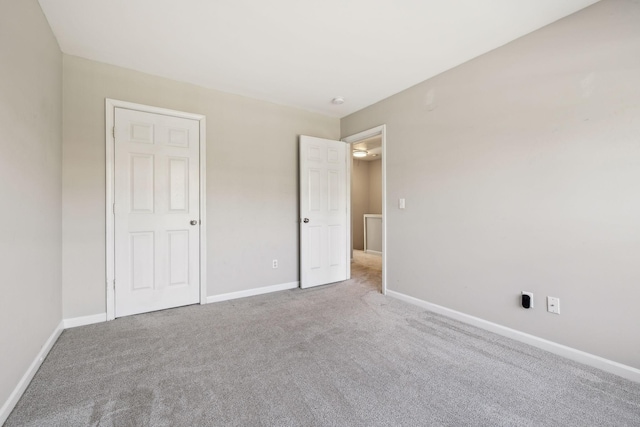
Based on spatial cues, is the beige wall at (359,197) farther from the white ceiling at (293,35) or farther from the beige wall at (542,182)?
Result: the white ceiling at (293,35)

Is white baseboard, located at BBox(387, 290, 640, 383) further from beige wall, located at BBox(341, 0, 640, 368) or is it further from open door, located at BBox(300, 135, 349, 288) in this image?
open door, located at BBox(300, 135, 349, 288)

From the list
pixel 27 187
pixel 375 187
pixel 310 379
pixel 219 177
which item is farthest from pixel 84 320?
pixel 375 187

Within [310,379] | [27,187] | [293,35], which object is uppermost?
[293,35]

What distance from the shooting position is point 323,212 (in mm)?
3875

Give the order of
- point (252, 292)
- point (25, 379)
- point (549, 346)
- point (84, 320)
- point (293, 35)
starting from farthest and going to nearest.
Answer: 1. point (252, 292)
2. point (84, 320)
3. point (293, 35)
4. point (549, 346)
5. point (25, 379)

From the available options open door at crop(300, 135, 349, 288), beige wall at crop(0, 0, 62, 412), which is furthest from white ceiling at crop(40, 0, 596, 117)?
open door at crop(300, 135, 349, 288)

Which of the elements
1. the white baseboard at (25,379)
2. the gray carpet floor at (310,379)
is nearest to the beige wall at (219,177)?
the white baseboard at (25,379)

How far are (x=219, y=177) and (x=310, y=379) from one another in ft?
7.80

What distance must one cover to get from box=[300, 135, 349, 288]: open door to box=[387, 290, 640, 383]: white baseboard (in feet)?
4.71

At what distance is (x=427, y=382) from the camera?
1.69 metres

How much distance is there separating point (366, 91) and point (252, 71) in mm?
1344

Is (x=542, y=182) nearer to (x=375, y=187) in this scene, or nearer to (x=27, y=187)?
(x=27, y=187)

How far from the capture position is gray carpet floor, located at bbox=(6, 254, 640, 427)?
1.42 metres

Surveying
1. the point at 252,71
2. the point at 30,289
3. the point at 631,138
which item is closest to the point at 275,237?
the point at 252,71
